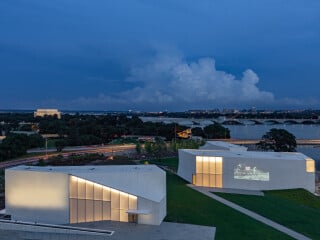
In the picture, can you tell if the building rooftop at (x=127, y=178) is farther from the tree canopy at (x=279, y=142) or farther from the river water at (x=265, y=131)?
the river water at (x=265, y=131)

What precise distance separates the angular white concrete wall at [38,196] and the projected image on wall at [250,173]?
19.7m

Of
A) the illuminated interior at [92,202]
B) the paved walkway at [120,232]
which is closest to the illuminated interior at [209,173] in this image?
the paved walkway at [120,232]

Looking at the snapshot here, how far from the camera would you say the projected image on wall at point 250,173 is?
3803 cm

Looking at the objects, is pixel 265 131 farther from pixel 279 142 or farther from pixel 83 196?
pixel 83 196

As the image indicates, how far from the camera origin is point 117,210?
23938 mm

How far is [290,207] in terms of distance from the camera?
31.5 metres

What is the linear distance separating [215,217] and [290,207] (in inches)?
351

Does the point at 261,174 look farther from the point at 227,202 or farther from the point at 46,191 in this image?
the point at 46,191

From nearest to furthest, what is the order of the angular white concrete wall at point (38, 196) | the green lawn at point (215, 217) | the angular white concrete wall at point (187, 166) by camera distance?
the green lawn at point (215, 217) < the angular white concrete wall at point (38, 196) < the angular white concrete wall at point (187, 166)

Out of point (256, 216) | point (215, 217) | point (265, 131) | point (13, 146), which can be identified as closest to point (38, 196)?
point (215, 217)

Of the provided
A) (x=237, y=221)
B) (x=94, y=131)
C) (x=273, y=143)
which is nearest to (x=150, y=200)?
(x=237, y=221)

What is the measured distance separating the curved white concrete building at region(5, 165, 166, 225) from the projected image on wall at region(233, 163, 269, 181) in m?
15.3

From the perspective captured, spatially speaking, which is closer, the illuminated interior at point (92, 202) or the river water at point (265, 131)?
the illuminated interior at point (92, 202)

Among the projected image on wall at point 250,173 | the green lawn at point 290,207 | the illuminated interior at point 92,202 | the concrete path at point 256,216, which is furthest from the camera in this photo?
the projected image on wall at point 250,173
